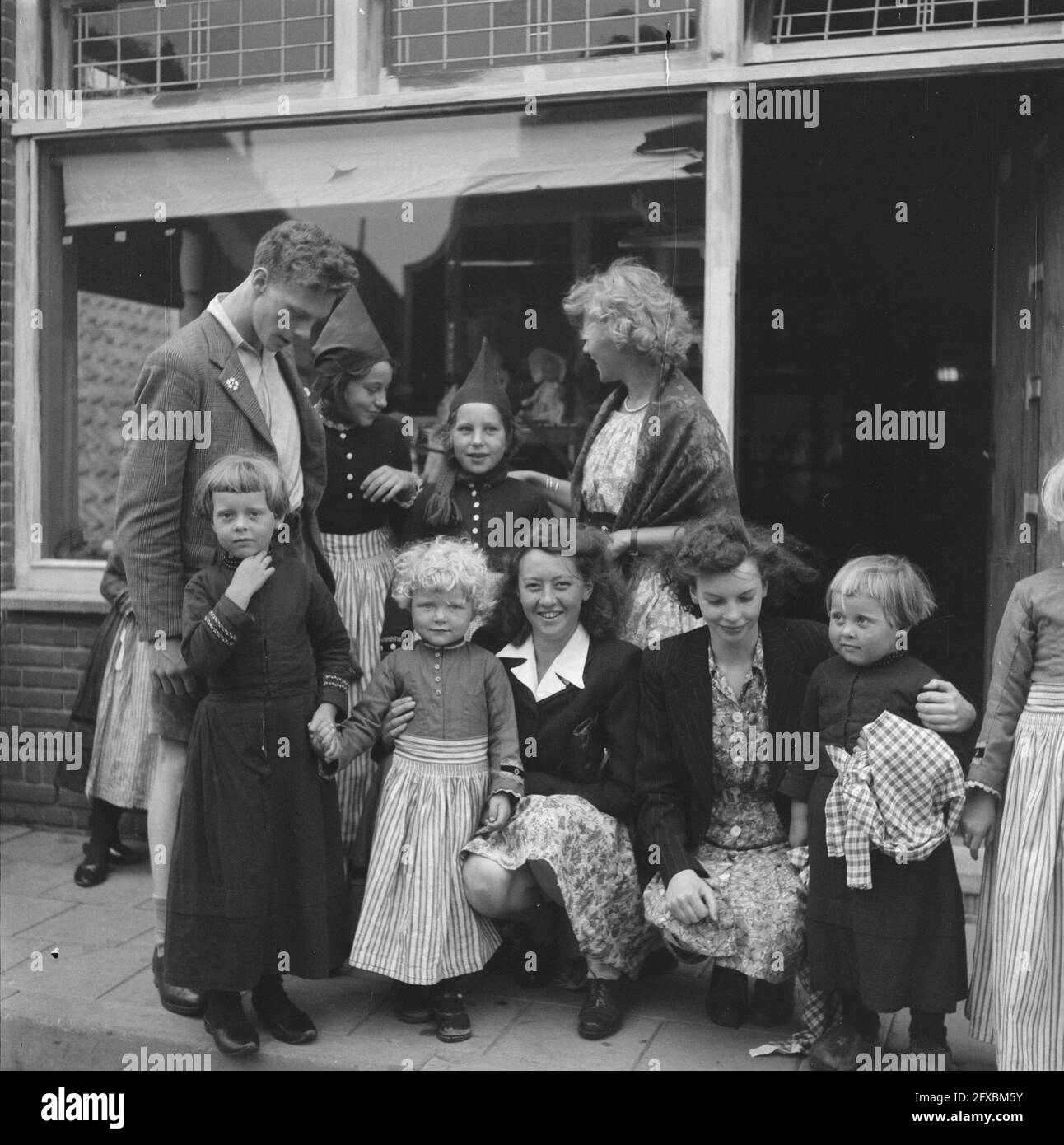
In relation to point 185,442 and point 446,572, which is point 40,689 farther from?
point 446,572

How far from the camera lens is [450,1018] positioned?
3.62 metres

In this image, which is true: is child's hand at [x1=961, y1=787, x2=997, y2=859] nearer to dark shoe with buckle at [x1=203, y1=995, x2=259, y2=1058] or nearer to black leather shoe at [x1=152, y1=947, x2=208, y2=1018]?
dark shoe with buckle at [x1=203, y1=995, x2=259, y2=1058]

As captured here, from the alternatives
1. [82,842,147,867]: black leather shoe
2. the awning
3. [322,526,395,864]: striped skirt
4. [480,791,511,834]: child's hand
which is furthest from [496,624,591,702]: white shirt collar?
[82,842,147,867]: black leather shoe

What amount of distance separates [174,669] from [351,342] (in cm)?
137

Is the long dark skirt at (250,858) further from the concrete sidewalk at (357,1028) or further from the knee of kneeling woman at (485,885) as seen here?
the knee of kneeling woman at (485,885)

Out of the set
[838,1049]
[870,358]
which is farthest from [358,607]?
[870,358]

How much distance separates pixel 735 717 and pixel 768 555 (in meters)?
0.47

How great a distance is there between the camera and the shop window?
4.93 meters

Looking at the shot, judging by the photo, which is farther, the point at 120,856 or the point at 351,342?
the point at 120,856

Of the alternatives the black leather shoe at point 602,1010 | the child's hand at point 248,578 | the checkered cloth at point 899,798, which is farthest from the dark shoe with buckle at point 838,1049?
the child's hand at point 248,578

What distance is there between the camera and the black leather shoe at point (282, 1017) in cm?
356

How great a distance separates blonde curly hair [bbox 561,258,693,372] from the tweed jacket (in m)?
1.12

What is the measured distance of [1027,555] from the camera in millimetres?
5055
